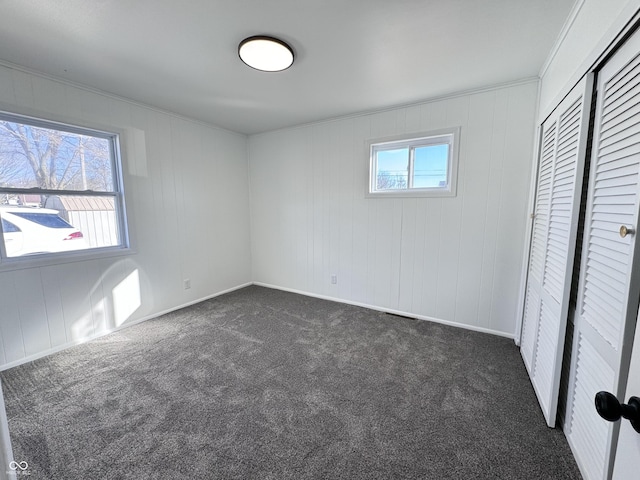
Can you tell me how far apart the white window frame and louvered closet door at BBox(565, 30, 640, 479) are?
3.74 metres

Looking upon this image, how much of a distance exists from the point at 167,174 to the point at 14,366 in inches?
87.3

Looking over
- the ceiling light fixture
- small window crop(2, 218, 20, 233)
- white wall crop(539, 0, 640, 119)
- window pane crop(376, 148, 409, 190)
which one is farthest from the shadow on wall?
white wall crop(539, 0, 640, 119)

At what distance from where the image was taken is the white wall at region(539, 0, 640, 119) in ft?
3.54

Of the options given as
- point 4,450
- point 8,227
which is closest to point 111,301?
point 8,227

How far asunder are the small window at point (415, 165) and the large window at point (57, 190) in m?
2.87

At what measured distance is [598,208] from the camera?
1226 millimetres

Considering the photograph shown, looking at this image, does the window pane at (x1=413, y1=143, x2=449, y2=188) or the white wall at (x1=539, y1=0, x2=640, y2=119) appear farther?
the window pane at (x1=413, y1=143, x2=449, y2=188)

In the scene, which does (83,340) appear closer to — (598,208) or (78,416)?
(78,416)

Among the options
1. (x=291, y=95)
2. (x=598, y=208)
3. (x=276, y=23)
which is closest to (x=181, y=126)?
(x=291, y=95)

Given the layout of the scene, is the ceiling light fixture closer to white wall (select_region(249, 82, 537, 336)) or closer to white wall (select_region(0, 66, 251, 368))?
white wall (select_region(249, 82, 537, 336))

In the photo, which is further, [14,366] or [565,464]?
[14,366]

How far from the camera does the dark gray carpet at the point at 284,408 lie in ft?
4.55

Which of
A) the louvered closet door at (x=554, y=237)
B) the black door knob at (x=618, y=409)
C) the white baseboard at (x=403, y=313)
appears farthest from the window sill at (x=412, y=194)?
the black door knob at (x=618, y=409)

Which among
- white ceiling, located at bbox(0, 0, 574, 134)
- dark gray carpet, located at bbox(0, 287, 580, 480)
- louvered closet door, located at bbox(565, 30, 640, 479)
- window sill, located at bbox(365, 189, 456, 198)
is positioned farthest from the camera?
window sill, located at bbox(365, 189, 456, 198)
